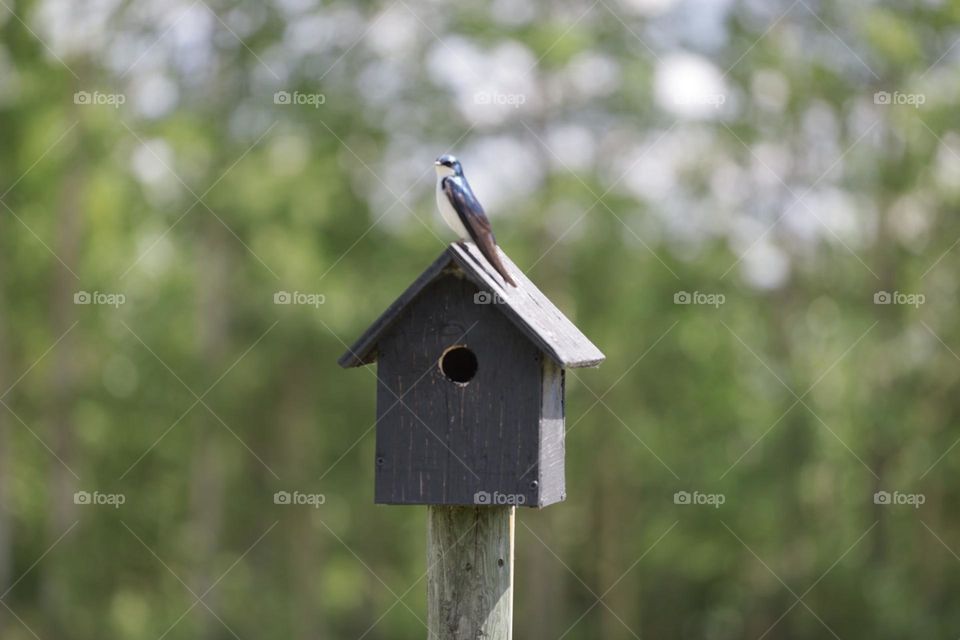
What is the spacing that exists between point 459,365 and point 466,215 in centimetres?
77

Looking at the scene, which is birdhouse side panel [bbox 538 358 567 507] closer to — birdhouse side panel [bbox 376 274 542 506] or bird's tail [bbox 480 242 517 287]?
birdhouse side panel [bbox 376 274 542 506]

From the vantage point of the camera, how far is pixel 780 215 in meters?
16.8

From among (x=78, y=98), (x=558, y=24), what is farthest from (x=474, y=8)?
→ (x=78, y=98)

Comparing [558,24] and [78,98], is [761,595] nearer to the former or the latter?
[558,24]

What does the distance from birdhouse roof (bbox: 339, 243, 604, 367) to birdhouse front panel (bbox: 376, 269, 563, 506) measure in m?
0.06

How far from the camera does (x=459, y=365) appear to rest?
19.9ft

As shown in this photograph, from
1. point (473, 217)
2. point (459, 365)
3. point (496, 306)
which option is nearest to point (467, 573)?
point (459, 365)

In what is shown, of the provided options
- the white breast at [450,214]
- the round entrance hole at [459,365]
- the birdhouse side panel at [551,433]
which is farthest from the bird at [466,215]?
the birdhouse side panel at [551,433]

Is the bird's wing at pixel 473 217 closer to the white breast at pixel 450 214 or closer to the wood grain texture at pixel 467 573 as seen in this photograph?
the white breast at pixel 450 214

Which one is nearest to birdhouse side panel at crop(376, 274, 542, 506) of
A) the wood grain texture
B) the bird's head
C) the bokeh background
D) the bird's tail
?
the bird's tail

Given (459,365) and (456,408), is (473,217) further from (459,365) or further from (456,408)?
(456,408)

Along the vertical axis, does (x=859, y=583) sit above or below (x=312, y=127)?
below

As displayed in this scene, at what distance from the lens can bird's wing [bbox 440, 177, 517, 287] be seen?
19.0 feet

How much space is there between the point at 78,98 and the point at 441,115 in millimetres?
5176
